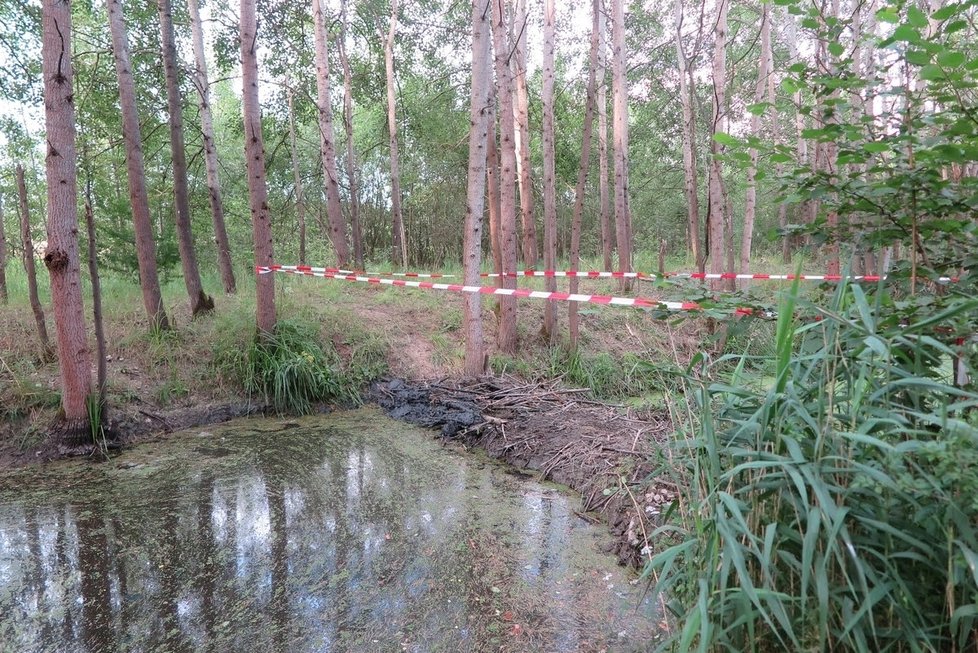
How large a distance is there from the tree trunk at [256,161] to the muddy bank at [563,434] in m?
1.66

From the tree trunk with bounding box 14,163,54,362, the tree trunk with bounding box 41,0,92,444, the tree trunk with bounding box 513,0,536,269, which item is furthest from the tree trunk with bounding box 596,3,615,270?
the tree trunk with bounding box 14,163,54,362

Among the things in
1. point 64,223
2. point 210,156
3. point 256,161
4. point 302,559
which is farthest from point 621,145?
point 302,559

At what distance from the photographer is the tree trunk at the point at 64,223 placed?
15.3 ft

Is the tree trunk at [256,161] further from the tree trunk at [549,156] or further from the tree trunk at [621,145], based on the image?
the tree trunk at [621,145]

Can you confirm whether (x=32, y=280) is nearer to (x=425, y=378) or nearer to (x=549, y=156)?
(x=425, y=378)

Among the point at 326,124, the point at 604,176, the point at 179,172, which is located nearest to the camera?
the point at 179,172

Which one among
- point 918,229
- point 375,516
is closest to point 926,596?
point 918,229

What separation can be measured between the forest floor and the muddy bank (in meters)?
0.01

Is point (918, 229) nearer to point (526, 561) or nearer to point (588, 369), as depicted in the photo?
point (526, 561)

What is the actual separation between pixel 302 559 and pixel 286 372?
340 cm

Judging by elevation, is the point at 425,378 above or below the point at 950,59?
below

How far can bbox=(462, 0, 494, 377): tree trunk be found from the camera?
241 inches

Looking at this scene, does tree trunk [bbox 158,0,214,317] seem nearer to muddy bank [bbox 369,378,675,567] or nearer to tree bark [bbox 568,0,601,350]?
muddy bank [bbox 369,378,675,567]

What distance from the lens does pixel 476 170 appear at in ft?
20.7
